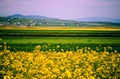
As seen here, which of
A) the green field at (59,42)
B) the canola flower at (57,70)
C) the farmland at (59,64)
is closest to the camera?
the canola flower at (57,70)

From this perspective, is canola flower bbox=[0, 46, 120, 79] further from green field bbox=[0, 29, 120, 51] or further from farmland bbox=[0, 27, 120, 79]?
green field bbox=[0, 29, 120, 51]

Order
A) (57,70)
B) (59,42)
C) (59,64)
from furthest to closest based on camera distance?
(59,42), (59,64), (57,70)

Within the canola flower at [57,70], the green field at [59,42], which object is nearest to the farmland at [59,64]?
the canola flower at [57,70]

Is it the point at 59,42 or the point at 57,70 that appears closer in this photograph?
the point at 57,70

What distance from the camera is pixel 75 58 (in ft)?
35.0

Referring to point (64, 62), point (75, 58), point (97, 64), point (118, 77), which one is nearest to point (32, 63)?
point (64, 62)

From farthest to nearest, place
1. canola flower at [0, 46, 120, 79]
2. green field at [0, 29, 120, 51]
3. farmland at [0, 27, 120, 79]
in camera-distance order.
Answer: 1. green field at [0, 29, 120, 51]
2. farmland at [0, 27, 120, 79]
3. canola flower at [0, 46, 120, 79]

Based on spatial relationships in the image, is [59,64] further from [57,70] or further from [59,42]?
[59,42]

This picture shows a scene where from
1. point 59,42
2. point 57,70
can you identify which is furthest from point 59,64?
point 59,42

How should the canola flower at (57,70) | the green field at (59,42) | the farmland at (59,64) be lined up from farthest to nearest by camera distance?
1. the green field at (59,42)
2. the farmland at (59,64)
3. the canola flower at (57,70)

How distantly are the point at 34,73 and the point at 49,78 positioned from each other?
1046 mm

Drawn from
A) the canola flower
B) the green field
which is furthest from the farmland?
the green field

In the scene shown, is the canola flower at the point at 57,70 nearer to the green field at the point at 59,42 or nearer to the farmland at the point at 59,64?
the farmland at the point at 59,64

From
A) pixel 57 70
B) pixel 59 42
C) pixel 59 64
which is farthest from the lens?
pixel 59 42
